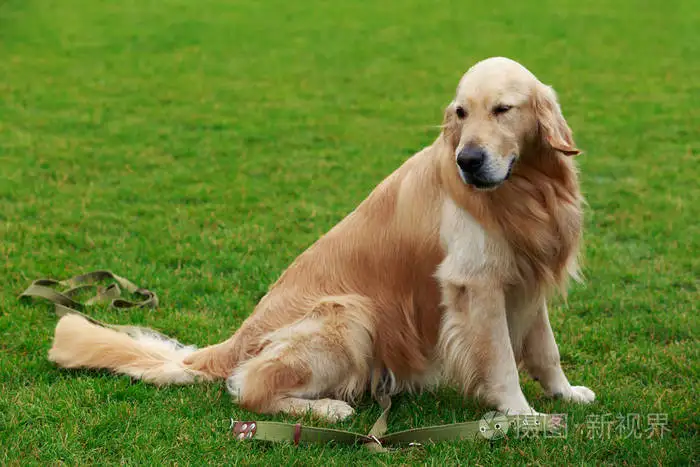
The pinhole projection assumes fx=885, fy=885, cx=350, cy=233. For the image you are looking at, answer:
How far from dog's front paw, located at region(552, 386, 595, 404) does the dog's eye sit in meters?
1.57

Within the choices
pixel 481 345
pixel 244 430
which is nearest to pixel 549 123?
pixel 481 345

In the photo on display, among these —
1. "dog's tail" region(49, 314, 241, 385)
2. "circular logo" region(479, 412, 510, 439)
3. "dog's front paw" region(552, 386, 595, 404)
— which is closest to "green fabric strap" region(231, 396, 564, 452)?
"circular logo" region(479, 412, 510, 439)

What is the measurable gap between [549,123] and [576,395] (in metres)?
1.48

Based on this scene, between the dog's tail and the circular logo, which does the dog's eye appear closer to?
the circular logo

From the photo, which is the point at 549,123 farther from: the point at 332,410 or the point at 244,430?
the point at 244,430

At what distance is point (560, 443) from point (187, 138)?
26.7ft

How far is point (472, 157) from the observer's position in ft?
12.5

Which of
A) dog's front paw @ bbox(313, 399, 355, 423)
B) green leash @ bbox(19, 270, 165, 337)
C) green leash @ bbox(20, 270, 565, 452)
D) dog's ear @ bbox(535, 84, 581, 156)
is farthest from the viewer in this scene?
green leash @ bbox(19, 270, 165, 337)

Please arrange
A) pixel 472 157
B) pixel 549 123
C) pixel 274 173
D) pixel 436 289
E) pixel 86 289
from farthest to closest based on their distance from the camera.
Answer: pixel 274 173, pixel 86 289, pixel 436 289, pixel 549 123, pixel 472 157

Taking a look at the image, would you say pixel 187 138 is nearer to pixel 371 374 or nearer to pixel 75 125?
pixel 75 125

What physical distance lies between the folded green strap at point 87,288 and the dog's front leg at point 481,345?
2441mm

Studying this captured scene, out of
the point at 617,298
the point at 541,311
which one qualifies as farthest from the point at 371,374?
the point at 617,298

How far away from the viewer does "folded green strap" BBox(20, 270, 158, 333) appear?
5.85m

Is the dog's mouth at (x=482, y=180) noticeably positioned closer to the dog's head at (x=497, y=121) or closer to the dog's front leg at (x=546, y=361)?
the dog's head at (x=497, y=121)
